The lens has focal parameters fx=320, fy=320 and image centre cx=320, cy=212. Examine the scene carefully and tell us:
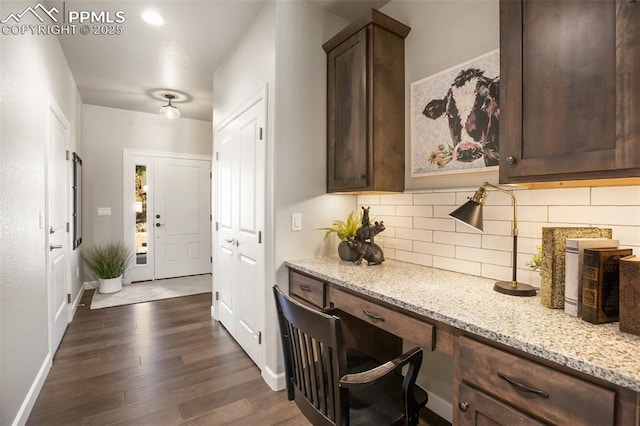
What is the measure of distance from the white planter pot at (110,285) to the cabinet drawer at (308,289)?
3554mm

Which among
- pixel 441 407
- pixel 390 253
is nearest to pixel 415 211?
pixel 390 253

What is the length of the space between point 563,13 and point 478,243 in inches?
42.2

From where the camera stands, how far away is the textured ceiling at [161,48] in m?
2.40

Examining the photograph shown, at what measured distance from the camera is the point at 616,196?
1.27 meters

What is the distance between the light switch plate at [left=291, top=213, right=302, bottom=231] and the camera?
2270 mm

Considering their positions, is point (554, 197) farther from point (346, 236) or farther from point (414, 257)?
point (346, 236)

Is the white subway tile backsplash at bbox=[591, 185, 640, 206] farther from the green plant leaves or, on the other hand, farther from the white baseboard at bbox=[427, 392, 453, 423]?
the green plant leaves

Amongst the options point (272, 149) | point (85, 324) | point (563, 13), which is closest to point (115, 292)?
point (85, 324)

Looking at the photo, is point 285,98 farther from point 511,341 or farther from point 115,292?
point 115,292

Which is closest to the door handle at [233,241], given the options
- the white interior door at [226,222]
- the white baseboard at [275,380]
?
the white interior door at [226,222]

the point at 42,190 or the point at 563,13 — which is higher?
the point at 563,13

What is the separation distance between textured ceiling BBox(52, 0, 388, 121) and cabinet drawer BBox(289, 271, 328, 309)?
6.40ft

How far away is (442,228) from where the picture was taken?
1.94 m

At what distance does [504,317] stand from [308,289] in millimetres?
1143
